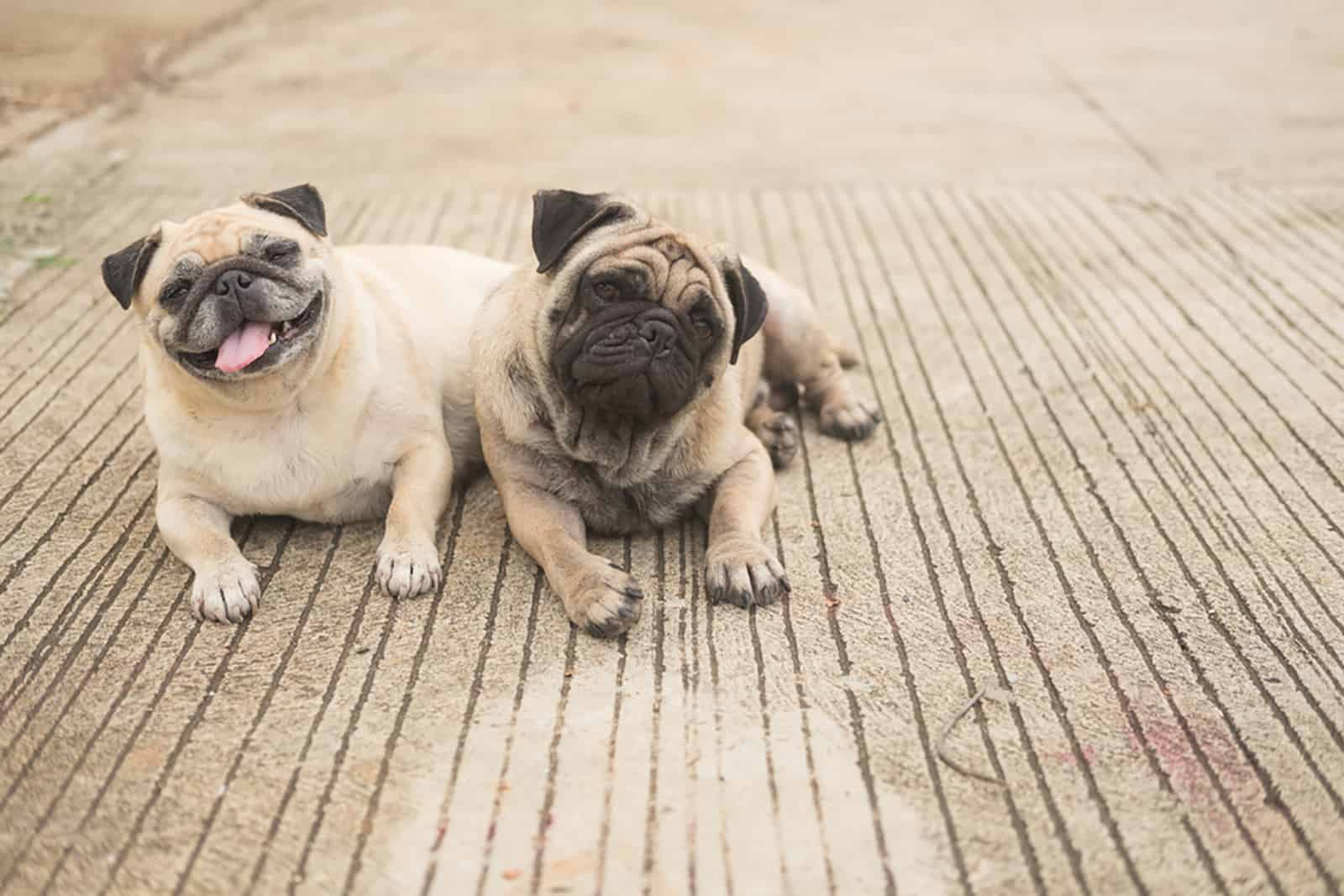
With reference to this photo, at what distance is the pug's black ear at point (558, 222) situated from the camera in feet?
8.87

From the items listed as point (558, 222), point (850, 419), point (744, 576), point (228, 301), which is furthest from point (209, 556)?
point (850, 419)

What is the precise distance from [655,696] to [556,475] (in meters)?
0.67

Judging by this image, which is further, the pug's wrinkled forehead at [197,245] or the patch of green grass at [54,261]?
the patch of green grass at [54,261]

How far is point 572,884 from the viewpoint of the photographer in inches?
76.5

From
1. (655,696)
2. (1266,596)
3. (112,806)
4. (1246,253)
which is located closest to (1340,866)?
(1266,596)

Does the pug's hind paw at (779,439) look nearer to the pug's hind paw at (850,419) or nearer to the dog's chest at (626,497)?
the pug's hind paw at (850,419)

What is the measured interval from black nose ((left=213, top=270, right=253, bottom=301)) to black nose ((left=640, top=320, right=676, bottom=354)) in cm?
80

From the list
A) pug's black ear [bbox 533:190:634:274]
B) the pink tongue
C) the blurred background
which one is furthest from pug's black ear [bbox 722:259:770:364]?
the blurred background

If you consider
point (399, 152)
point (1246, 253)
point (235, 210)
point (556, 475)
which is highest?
point (235, 210)

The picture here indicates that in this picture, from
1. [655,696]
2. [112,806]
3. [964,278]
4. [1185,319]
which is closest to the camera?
[112,806]

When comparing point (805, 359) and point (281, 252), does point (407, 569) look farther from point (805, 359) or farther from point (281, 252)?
point (805, 359)

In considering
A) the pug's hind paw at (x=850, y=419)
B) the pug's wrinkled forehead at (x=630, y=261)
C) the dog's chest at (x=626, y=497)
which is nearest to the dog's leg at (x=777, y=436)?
the pug's hind paw at (x=850, y=419)

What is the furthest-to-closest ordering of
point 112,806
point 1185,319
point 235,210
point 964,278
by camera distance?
1. point 964,278
2. point 1185,319
3. point 235,210
4. point 112,806

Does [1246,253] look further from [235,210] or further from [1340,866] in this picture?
[235,210]
